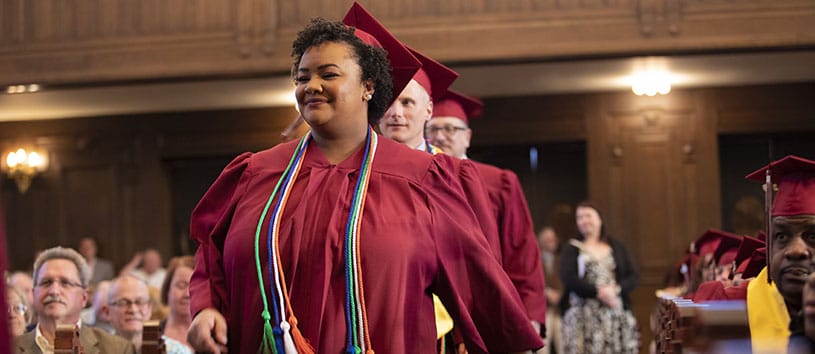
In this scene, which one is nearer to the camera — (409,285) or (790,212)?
(409,285)

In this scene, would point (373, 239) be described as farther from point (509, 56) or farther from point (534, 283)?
point (509, 56)

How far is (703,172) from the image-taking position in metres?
13.7

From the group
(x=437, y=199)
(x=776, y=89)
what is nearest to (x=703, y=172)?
(x=776, y=89)

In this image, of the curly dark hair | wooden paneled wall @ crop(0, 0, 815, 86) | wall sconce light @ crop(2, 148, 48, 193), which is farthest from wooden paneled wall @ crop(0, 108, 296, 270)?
the curly dark hair

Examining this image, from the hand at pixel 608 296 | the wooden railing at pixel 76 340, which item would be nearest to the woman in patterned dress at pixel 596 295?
the hand at pixel 608 296

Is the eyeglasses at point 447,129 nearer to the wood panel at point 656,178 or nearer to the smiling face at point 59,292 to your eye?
the smiling face at point 59,292

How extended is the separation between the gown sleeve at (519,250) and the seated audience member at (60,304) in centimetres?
181

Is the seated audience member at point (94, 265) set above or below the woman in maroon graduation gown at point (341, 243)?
below

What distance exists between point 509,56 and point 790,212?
22.9 ft

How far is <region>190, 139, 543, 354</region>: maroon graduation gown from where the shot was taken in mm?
3164

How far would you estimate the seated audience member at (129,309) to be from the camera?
6.14 meters

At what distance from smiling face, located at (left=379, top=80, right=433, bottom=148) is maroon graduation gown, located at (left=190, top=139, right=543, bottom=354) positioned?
4.63 ft

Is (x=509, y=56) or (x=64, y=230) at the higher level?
(x=509, y=56)

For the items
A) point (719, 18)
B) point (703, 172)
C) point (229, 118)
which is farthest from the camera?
point (229, 118)
